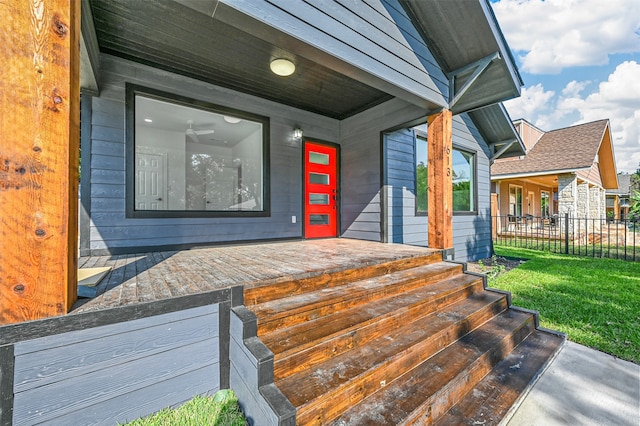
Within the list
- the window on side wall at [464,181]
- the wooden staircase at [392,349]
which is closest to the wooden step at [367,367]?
the wooden staircase at [392,349]

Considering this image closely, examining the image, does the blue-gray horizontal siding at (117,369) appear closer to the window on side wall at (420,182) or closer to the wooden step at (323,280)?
the wooden step at (323,280)

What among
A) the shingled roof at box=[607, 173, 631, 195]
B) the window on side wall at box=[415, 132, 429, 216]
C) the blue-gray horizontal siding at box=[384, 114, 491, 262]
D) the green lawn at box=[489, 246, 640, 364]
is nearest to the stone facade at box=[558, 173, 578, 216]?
the green lawn at box=[489, 246, 640, 364]

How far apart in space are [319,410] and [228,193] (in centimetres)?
385

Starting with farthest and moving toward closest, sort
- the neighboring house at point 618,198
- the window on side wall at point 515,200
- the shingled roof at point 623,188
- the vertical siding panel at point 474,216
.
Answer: the shingled roof at point 623,188, the neighboring house at point 618,198, the window on side wall at point 515,200, the vertical siding panel at point 474,216

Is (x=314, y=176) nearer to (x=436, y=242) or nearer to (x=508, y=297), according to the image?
(x=436, y=242)

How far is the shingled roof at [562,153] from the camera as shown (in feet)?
30.5

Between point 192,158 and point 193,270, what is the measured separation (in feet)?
10.5

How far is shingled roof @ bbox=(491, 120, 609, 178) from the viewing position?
9297 millimetres

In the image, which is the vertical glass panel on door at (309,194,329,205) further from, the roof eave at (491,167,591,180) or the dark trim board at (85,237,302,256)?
the roof eave at (491,167,591,180)

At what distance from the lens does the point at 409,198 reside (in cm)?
505

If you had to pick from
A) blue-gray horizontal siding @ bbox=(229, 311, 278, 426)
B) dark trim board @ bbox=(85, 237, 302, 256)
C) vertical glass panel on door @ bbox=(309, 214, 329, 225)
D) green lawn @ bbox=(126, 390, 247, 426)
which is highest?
vertical glass panel on door @ bbox=(309, 214, 329, 225)

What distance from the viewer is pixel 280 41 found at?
2.27 m

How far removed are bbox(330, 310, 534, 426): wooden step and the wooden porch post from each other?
1.51 m

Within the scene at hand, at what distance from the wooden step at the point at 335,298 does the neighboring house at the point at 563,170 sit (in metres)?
6.46
